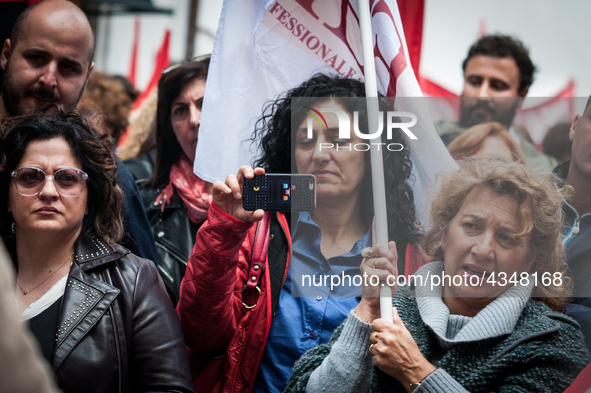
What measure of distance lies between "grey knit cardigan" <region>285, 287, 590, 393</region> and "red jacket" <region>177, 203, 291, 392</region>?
27 centimetres

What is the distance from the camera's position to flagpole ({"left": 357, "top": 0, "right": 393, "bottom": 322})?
2.01 meters

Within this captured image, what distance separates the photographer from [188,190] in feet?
10.2

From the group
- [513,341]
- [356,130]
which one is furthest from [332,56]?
[513,341]

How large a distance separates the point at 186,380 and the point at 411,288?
36.6 inches

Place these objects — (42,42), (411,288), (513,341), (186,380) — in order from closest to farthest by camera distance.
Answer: (513,341) → (186,380) → (411,288) → (42,42)

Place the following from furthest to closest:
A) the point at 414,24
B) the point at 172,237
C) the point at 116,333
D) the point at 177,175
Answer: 1. the point at 414,24
2. the point at 177,175
3. the point at 172,237
4. the point at 116,333

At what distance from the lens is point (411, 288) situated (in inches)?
87.1

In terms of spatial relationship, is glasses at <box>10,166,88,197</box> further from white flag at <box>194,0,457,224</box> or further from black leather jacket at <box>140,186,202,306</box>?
black leather jacket at <box>140,186,202,306</box>

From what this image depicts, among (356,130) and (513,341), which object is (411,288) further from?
(356,130)

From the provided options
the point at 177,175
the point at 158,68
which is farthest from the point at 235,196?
the point at 158,68

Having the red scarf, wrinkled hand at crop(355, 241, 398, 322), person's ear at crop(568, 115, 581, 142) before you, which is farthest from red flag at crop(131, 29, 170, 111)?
person's ear at crop(568, 115, 581, 142)

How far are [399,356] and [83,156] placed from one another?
4.80 feet

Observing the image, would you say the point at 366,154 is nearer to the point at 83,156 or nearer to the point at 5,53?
the point at 83,156

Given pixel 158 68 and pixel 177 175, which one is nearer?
pixel 177 175
